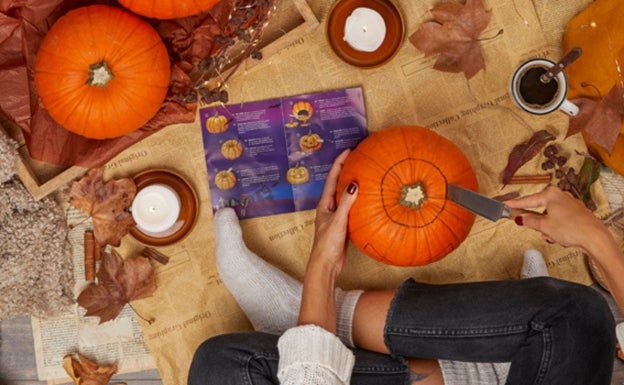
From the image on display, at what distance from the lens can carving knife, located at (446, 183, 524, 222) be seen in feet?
2.93

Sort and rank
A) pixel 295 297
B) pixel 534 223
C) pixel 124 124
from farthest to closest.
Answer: pixel 295 297
pixel 124 124
pixel 534 223

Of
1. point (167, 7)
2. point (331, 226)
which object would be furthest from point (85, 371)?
point (167, 7)

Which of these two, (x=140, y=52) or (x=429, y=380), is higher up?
(x=140, y=52)

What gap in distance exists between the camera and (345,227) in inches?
40.8

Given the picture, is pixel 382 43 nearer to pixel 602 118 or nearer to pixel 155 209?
pixel 602 118

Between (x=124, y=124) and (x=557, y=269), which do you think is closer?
(x=124, y=124)

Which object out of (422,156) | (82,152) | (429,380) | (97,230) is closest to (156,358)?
(97,230)

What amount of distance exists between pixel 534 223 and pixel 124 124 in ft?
2.21

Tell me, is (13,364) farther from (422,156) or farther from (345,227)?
(422,156)

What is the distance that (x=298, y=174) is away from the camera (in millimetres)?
1166

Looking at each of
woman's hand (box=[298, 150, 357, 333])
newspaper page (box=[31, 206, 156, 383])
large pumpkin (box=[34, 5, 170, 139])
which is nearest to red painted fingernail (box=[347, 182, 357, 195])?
woman's hand (box=[298, 150, 357, 333])

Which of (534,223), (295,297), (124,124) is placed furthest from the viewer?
(295,297)

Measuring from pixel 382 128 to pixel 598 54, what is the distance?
1.28 ft

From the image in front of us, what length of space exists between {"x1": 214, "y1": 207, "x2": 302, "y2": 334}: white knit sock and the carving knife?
0.36 metres
